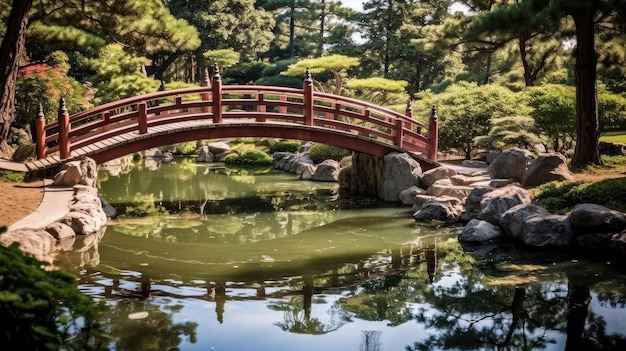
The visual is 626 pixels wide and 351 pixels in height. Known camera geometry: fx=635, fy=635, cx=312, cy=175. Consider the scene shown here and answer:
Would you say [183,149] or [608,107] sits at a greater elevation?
[608,107]

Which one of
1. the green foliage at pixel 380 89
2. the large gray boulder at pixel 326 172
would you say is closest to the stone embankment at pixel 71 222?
the large gray boulder at pixel 326 172

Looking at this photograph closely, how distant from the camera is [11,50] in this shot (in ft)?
39.0

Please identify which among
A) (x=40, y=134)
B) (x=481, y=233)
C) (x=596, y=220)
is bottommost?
(x=481, y=233)

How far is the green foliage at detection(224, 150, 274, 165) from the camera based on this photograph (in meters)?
24.1

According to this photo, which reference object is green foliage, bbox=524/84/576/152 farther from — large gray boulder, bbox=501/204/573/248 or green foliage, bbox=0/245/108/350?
green foliage, bbox=0/245/108/350

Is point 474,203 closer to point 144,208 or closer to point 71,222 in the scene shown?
point 144,208

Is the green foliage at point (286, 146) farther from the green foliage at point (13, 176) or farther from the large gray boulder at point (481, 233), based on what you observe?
the large gray boulder at point (481, 233)

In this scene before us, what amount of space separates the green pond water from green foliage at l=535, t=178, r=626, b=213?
159 centimetres

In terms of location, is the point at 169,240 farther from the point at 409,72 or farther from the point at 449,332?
the point at 409,72

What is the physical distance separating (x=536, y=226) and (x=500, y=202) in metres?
1.14

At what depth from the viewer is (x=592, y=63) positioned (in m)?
12.7

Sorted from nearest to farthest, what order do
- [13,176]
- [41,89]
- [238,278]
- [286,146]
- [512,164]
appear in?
[238,278]
[13,176]
[512,164]
[41,89]
[286,146]

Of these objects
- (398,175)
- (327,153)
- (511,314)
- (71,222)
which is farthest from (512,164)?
(71,222)

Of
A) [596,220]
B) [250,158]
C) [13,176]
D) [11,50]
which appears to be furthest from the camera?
[250,158]
